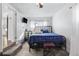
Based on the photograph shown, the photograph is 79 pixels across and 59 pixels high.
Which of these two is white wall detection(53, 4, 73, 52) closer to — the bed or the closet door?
the bed

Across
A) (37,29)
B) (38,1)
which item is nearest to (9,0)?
(38,1)

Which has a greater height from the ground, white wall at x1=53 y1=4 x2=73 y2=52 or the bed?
white wall at x1=53 y1=4 x2=73 y2=52

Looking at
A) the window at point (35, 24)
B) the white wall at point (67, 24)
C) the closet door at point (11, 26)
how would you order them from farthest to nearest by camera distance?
the window at point (35, 24), the closet door at point (11, 26), the white wall at point (67, 24)

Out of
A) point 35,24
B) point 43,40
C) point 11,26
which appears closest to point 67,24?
point 43,40

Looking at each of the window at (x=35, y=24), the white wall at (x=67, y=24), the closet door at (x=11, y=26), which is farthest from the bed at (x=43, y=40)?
the window at (x=35, y=24)

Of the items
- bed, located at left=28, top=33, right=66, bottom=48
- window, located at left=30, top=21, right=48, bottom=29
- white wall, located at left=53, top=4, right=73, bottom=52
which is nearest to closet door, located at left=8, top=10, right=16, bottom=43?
bed, located at left=28, top=33, right=66, bottom=48

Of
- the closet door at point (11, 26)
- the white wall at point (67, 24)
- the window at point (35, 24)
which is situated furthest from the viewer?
the window at point (35, 24)

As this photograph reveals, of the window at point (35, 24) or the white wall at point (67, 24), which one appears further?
the window at point (35, 24)

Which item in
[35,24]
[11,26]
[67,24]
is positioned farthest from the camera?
[35,24]

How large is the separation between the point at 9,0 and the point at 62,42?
12.4 ft

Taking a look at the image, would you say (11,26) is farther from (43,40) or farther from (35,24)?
(35,24)

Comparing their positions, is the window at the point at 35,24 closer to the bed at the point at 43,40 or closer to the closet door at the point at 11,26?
the closet door at the point at 11,26

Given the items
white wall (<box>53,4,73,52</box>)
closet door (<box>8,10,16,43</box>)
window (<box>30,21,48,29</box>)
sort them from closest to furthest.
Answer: white wall (<box>53,4,73,52</box>) < closet door (<box>8,10,16,43</box>) < window (<box>30,21,48,29</box>)

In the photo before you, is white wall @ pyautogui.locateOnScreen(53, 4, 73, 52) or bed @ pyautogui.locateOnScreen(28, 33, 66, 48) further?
bed @ pyautogui.locateOnScreen(28, 33, 66, 48)
